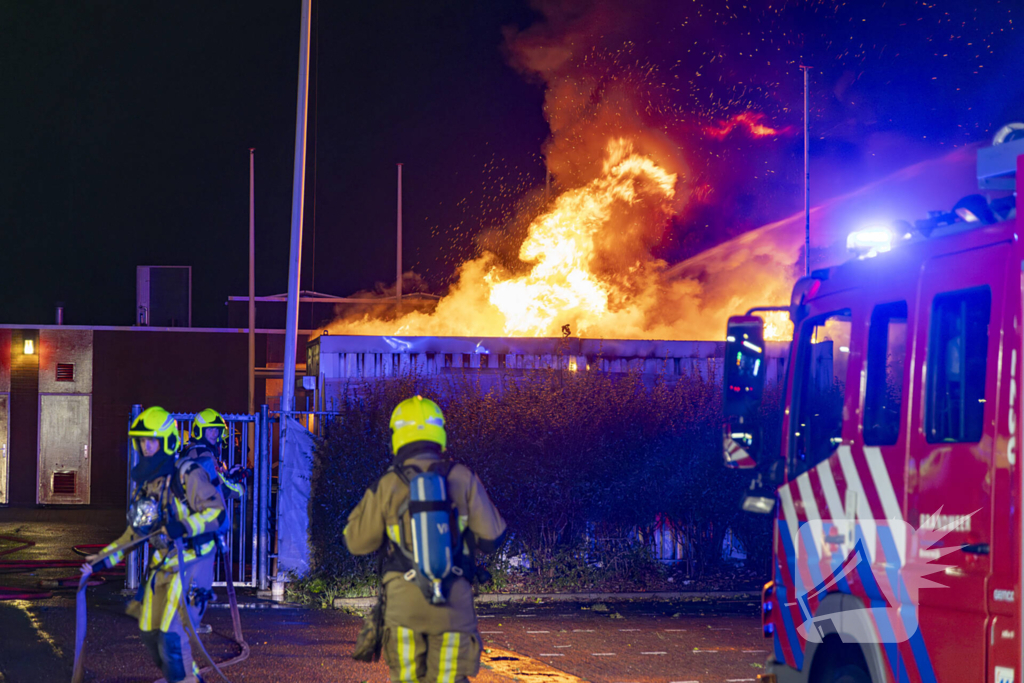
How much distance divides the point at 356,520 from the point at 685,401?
26.9 feet

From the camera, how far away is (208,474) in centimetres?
699

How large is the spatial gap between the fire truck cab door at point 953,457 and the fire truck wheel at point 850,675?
1.19 feet

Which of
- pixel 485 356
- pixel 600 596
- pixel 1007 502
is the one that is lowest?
pixel 600 596

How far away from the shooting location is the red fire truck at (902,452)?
11.9ft

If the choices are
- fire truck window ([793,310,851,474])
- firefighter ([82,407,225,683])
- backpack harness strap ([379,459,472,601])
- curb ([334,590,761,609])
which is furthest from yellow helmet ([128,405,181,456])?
curb ([334,590,761,609])

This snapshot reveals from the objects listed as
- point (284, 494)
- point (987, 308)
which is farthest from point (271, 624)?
point (987, 308)

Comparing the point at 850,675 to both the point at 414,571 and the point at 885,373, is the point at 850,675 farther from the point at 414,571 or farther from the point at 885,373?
the point at 414,571

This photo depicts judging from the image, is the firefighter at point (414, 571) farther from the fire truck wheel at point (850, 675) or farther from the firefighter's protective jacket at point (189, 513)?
the firefighter's protective jacket at point (189, 513)

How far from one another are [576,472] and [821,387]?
6.91m

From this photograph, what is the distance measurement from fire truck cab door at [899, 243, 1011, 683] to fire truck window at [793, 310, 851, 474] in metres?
0.65

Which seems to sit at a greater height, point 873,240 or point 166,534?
point 873,240

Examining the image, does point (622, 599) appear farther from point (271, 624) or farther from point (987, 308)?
point (987, 308)

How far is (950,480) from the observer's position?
3.82 metres

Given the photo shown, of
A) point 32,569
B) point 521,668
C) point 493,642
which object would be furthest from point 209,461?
point 32,569
